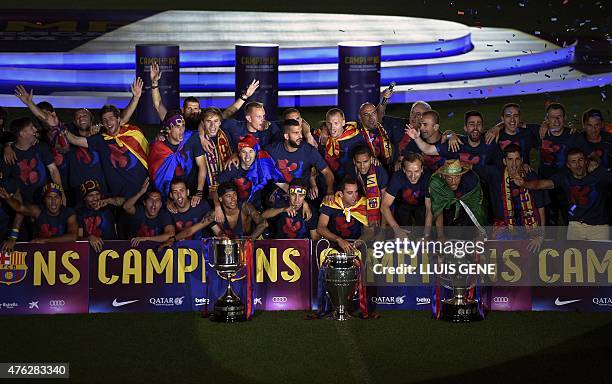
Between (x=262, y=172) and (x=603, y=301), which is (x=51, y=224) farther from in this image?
(x=603, y=301)

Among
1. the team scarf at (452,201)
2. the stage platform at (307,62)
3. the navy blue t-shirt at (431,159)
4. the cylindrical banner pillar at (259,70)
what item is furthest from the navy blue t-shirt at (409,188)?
the stage platform at (307,62)

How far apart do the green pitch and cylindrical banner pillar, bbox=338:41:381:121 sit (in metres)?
8.78

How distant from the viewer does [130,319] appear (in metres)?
11.0

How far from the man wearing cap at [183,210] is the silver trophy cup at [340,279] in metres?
1.38

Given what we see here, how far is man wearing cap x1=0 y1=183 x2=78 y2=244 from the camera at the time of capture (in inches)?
445

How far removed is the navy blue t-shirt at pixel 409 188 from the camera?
38.9ft

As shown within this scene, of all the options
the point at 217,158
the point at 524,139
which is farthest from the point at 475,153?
the point at 217,158

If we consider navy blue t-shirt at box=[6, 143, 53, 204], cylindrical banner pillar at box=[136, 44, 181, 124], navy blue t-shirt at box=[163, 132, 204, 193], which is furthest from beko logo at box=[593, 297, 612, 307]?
cylindrical banner pillar at box=[136, 44, 181, 124]

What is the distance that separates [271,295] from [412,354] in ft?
5.80

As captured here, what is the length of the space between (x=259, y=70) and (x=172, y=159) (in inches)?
288

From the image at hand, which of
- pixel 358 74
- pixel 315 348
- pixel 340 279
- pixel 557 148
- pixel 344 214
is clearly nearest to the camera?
pixel 315 348

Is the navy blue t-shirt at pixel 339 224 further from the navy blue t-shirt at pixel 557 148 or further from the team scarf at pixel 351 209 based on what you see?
the navy blue t-shirt at pixel 557 148

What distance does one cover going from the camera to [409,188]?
11.9m

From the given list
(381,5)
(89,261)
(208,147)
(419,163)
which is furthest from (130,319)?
(381,5)
